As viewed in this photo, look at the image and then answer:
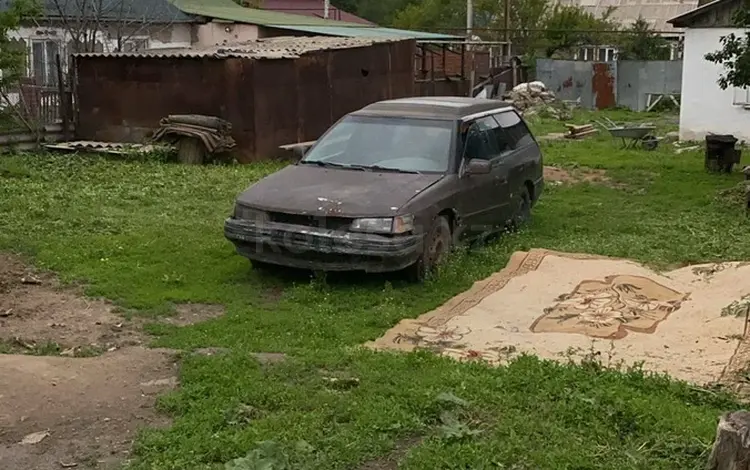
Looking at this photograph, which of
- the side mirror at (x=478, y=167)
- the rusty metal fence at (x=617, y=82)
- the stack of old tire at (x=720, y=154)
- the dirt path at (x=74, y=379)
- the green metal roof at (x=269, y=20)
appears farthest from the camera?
the rusty metal fence at (x=617, y=82)

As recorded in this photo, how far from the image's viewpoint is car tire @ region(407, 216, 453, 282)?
8.88 meters

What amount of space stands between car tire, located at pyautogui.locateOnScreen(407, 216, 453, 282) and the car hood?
392 mm

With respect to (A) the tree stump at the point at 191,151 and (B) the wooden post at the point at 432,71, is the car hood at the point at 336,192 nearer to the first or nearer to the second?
(A) the tree stump at the point at 191,151

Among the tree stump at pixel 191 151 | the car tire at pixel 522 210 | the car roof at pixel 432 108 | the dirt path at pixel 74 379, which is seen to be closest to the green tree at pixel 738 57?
the car tire at pixel 522 210

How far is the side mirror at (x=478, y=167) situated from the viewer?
31.6 ft

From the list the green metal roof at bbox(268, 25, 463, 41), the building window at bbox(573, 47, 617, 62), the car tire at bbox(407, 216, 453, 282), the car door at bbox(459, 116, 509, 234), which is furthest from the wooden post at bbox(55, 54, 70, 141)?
the building window at bbox(573, 47, 617, 62)

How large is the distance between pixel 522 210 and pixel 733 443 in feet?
25.1

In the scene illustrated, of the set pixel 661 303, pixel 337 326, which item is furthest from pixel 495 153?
pixel 337 326

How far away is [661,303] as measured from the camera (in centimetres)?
839

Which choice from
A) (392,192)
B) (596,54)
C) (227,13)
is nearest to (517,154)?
(392,192)

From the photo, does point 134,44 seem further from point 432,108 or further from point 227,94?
point 432,108

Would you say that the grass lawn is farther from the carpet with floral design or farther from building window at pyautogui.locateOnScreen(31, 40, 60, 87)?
building window at pyautogui.locateOnScreen(31, 40, 60, 87)

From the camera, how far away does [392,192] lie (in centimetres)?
891

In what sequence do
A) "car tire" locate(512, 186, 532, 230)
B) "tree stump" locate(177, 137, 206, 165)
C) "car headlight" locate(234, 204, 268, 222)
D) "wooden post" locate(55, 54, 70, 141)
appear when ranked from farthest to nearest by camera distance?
"wooden post" locate(55, 54, 70, 141) < "tree stump" locate(177, 137, 206, 165) < "car tire" locate(512, 186, 532, 230) < "car headlight" locate(234, 204, 268, 222)
